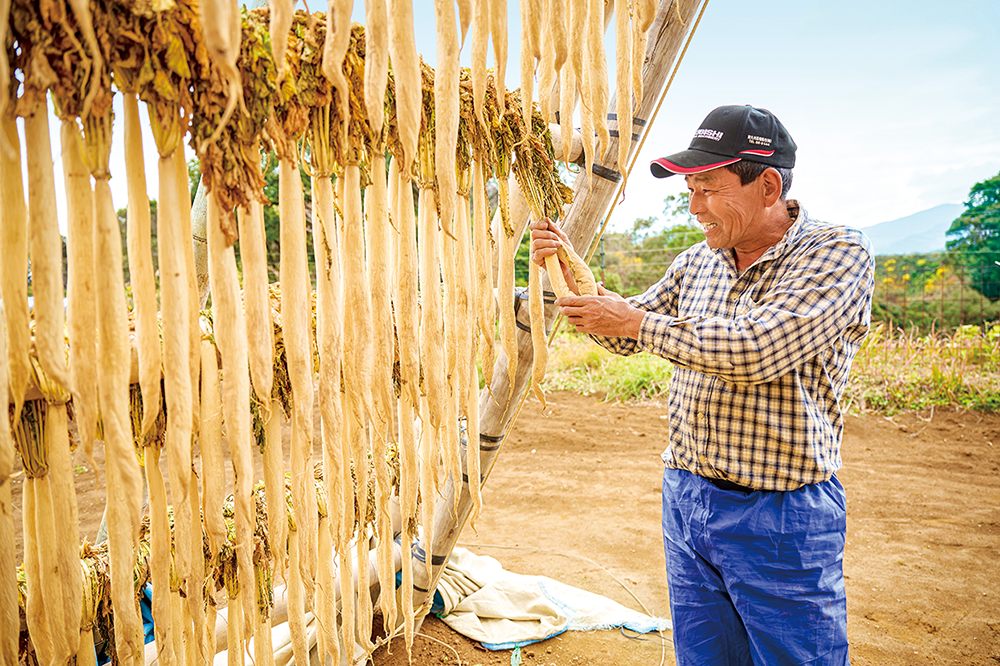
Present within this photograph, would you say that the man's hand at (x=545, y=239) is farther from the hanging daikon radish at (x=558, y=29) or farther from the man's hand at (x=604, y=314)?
the hanging daikon radish at (x=558, y=29)

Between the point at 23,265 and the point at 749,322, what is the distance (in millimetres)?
1351

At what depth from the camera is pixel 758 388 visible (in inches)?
59.8

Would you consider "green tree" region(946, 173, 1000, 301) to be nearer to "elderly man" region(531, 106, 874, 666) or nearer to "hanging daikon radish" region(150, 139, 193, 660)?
"elderly man" region(531, 106, 874, 666)

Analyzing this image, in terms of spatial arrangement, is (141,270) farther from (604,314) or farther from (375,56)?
(604,314)

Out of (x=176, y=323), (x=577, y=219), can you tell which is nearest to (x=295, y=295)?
(x=176, y=323)

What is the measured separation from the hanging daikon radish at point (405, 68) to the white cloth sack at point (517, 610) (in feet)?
7.28

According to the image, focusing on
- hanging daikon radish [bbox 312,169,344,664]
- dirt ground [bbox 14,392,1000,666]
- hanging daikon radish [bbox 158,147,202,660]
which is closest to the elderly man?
hanging daikon radish [bbox 312,169,344,664]

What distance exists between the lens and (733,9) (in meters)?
21.8

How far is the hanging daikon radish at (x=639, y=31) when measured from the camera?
3.31ft

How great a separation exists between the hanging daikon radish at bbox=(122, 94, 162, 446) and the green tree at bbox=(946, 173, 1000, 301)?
1163cm

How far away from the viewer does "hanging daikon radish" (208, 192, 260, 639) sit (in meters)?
0.80

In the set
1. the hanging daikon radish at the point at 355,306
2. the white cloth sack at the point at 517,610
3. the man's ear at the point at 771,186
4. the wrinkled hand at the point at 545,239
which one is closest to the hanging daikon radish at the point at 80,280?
the hanging daikon radish at the point at 355,306

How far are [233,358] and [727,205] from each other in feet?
4.32

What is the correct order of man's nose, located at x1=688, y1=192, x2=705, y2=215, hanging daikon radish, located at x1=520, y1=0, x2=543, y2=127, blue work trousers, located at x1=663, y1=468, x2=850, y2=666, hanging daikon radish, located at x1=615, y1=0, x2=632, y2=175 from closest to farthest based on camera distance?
hanging daikon radish, located at x1=520, y1=0, x2=543, y2=127
hanging daikon radish, located at x1=615, y1=0, x2=632, y2=175
blue work trousers, located at x1=663, y1=468, x2=850, y2=666
man's nose, located at x1=688, y1=192, x2=705, y2=215
